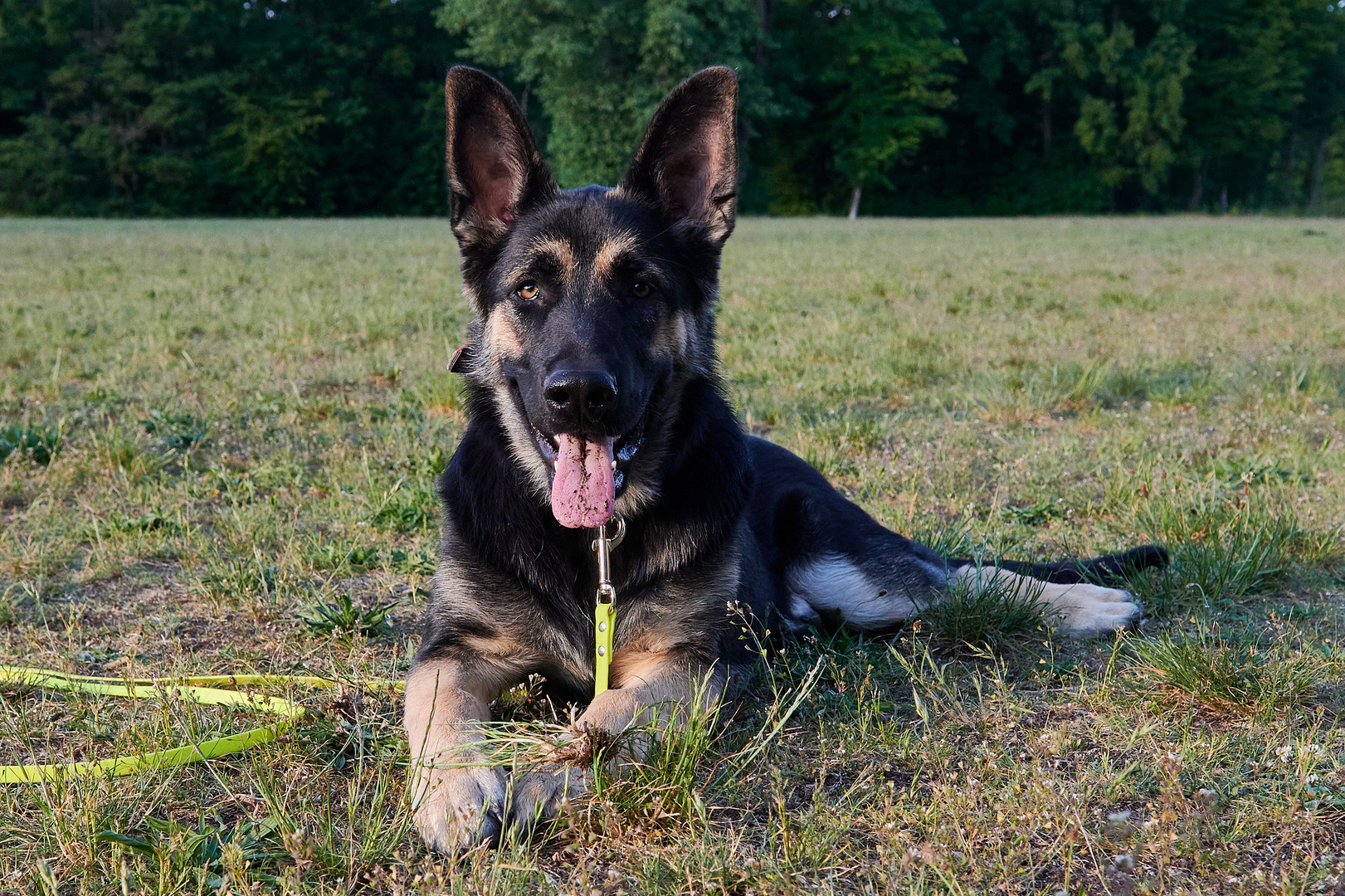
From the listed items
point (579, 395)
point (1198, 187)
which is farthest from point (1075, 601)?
point (1198, 187)

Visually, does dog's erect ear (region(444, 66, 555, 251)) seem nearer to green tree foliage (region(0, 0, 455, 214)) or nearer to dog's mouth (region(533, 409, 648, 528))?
dog's mouth (region(533, 409, 648, 528))

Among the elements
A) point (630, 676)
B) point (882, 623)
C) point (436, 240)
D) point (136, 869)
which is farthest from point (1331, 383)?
point (436, 240)

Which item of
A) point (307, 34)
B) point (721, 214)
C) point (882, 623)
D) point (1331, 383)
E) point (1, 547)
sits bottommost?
point (1, 547)

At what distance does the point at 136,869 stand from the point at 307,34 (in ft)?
210

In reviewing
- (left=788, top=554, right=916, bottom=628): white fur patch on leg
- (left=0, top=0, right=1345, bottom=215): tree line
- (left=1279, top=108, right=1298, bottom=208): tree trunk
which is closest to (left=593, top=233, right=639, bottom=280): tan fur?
(left=788, top=554, right=916, bottom=628): white fur patch on leg

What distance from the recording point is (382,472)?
5562 millimetres

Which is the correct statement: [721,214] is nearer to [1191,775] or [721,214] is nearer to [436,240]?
[1191,775]

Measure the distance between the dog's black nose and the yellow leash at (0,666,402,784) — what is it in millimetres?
1062

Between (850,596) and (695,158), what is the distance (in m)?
1.75

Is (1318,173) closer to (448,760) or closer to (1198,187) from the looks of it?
(1198,187)

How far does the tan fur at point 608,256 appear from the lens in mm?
3268

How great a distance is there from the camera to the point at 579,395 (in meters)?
2.79

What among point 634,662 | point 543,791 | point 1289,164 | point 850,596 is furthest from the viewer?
point 1289,164

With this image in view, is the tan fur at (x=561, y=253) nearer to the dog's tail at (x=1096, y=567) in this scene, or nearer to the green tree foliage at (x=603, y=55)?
the dog's tail at (x=1096, y=567)
